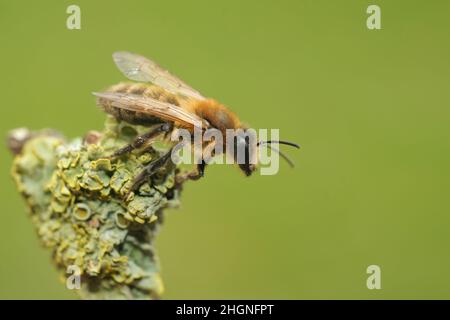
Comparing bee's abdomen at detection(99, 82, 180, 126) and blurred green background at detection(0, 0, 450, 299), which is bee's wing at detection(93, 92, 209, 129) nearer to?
bee's abdomen at detection(99, 82, 180, 126)

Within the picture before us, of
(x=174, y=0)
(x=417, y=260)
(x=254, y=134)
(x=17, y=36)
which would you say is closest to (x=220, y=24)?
(x=174, y=0)

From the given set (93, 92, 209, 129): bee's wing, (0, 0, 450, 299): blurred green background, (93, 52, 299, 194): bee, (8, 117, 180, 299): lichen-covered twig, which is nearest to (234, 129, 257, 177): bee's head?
(93, 52, 299, 194): bee

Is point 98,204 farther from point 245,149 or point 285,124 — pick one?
point 285,124

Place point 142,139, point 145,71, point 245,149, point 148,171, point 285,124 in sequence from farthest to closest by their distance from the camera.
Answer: point 285,124 → point 145,71 → point 245,149 → point 142,139 → point 148,171

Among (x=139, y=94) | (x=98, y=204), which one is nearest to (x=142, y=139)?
(x=139, y=94)

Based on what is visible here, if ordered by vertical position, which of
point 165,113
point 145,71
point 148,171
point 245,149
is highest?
point 145,71

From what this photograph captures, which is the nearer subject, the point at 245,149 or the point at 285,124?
the point at 245,149

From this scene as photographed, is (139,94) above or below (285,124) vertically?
below
